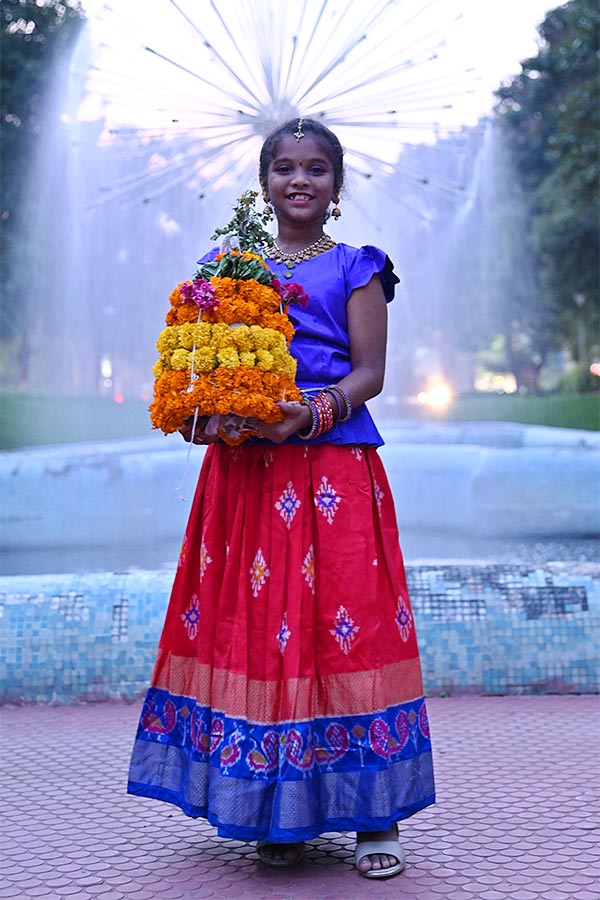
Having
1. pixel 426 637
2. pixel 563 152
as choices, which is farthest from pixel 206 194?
pixel 563 152

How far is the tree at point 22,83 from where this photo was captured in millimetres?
19078

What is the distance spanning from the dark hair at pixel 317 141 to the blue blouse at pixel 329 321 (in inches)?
9.5

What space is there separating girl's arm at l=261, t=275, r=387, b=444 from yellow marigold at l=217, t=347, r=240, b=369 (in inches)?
12.3

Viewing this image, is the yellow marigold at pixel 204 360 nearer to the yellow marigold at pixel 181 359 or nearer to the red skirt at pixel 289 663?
the yellow marigold at pixel 181 359

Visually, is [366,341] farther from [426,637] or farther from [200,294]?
[426,637]

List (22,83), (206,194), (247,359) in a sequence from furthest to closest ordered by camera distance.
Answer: (22,83) → (206,194) → (247,359)

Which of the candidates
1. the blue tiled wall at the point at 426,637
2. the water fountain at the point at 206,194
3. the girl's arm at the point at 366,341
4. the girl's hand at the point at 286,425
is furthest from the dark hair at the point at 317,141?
the water fountain at the point at 206,194

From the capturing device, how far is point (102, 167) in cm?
1197

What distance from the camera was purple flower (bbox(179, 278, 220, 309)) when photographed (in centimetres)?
261

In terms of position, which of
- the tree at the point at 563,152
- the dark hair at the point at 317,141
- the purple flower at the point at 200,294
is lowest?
the purple flower at the point at 200,294

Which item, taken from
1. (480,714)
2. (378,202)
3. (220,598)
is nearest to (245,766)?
(220,598)

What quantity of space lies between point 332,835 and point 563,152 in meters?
16.1

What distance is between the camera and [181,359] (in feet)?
8.50

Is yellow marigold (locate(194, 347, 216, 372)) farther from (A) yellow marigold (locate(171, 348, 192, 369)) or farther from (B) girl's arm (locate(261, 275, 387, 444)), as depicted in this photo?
(B) girl's arm (locate(261, 275, 387, 444))
